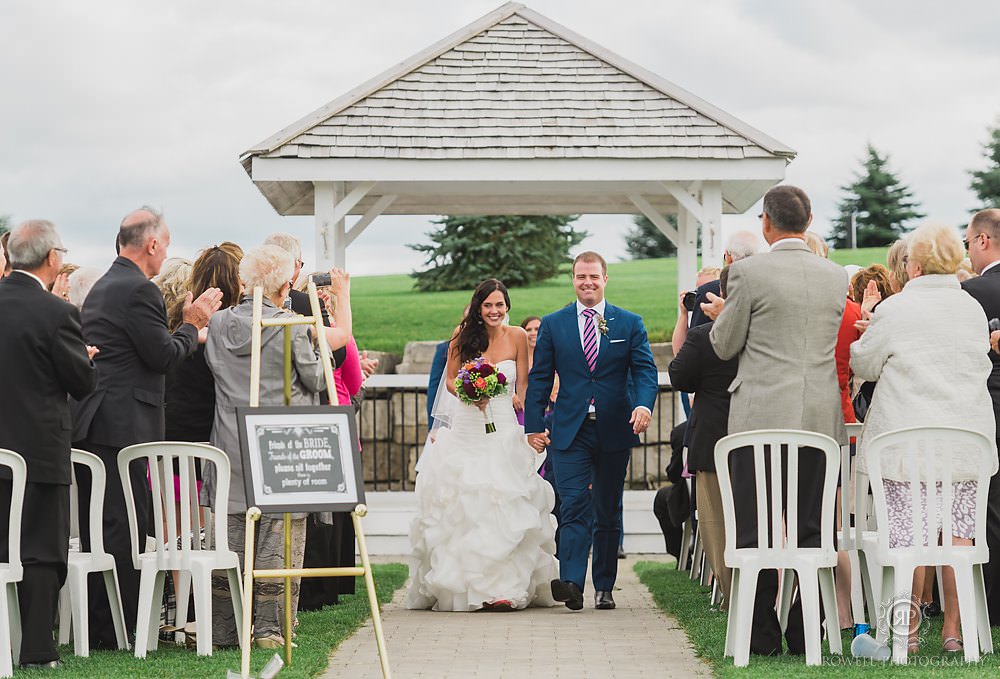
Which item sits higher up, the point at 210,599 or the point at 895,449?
the point at 895,449

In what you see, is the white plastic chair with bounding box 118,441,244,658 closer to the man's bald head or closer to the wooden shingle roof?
the man's bald head

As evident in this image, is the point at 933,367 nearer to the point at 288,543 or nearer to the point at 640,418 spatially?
the point at 640,418

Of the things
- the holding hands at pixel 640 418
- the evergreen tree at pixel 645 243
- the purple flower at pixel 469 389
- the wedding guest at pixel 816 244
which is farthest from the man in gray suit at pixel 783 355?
the evergreen tree at pixel 645 243

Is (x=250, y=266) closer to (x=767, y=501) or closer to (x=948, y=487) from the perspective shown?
(x=767, y=501)

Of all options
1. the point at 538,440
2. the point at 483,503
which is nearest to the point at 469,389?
the point at 538,440

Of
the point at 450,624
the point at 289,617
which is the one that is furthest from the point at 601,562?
the point at 289,617

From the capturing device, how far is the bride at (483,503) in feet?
29.5

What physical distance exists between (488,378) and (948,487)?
3514mm

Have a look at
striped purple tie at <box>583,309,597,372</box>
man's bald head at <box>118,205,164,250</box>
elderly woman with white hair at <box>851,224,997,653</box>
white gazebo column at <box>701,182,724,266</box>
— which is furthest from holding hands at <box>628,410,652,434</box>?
white gazebo column at <box>701,182,724,266</box>

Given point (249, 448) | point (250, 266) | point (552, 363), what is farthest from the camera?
point (552, 363)

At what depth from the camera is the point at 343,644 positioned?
7504mm

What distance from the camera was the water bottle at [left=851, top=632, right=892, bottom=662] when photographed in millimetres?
6434

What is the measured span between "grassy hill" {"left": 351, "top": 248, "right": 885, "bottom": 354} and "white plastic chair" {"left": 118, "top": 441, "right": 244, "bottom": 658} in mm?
19207

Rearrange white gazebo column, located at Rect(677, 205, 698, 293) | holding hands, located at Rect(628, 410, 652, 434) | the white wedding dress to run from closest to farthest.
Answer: holding hands, located at Rect(628, 410, 652, 434) < the white wedding dress < white gazebo column, located at Rect(677, 205, 698, 293)
